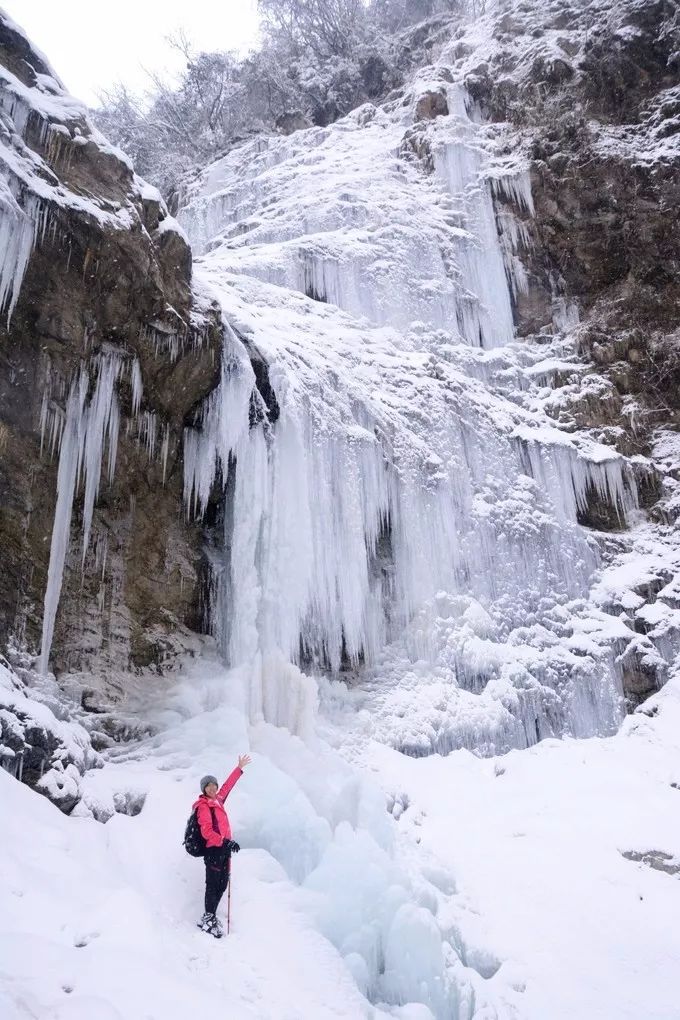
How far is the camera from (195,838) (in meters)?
4.96

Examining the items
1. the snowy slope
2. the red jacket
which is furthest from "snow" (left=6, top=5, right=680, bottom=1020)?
the red jacket

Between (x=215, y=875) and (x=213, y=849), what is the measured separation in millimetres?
156

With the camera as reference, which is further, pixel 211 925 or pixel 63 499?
pixel 63 499

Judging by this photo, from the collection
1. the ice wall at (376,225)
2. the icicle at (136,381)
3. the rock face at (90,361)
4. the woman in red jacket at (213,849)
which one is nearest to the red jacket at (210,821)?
the woman in red jacket at (213,849)

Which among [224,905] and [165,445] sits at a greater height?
[165,445]

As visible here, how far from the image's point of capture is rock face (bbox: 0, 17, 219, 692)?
7.12 meters

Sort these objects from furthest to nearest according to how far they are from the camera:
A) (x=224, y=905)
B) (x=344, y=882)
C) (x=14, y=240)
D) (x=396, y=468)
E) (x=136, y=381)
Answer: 1. (x=396, y=468)
2. (x=136, y=381)
3. (x=14, y=240)
4. (x=344, y=882)
5. (x=224, y=905)

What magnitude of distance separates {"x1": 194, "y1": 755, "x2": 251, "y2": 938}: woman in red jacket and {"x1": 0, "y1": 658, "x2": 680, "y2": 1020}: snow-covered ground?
16cm

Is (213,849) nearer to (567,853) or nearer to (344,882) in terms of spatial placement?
(344,882)

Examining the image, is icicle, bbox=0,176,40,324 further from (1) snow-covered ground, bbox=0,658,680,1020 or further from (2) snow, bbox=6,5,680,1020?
(1) snow-covered ground, bbox=0,658,680,1020

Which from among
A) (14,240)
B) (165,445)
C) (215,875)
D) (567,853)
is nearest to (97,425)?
(165,445)

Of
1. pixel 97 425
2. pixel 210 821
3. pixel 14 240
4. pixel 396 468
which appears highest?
pixel 14 240

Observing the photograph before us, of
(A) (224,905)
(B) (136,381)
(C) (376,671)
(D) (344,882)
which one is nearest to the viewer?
(A) (224,905)

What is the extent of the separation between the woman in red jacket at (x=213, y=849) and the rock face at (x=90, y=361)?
10.9 feet
